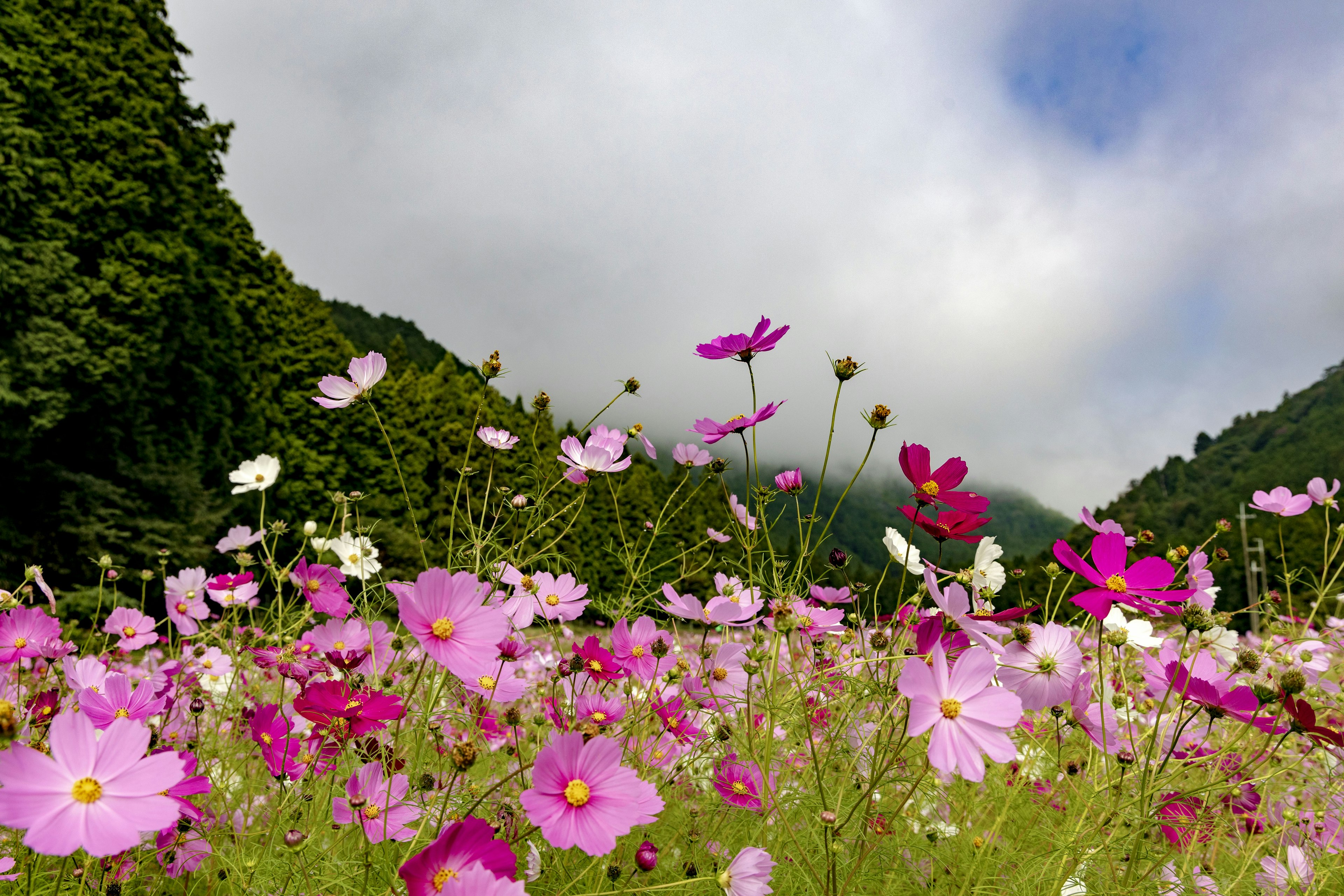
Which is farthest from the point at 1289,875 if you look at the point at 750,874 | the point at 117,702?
the point at 117,702

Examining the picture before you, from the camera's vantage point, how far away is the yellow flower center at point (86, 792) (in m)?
0.52

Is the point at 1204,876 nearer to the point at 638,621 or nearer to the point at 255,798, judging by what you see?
the point at 638,621

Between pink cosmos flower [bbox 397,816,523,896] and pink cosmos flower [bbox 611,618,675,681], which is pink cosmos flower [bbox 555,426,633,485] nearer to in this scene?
pink cosmos flower [bbox 611,618,675,681]

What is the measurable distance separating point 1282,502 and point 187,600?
9.20ft

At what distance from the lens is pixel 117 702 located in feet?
2.93

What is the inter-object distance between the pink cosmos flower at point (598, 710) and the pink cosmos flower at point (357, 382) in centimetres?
63

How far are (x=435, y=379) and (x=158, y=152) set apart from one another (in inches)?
231

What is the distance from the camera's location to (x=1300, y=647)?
4.87 feet

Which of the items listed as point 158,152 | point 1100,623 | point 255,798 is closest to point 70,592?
point 158,152

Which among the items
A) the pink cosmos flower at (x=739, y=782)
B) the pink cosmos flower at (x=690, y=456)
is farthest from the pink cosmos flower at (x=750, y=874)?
the pink cosmos flower at (x=690, y=456)

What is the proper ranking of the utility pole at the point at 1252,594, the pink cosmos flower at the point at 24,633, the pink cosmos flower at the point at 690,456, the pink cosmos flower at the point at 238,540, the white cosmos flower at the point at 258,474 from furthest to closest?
the utility pole at the point at 1252,594 < the white cosmos flower at the point at 258,474 < the pink cosmos flower at the point at 238,540 < the pink cosmos flower at the point at 690,456 < the pink cosmos flower at the point at 24,633

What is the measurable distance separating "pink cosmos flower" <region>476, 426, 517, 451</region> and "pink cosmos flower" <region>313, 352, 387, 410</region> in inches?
7.4

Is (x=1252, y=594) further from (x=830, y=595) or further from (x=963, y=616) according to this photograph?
(x=963, y=616)

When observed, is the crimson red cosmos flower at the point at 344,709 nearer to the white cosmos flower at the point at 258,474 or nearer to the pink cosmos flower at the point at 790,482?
the pink cosmos flower at the point at 790,482
